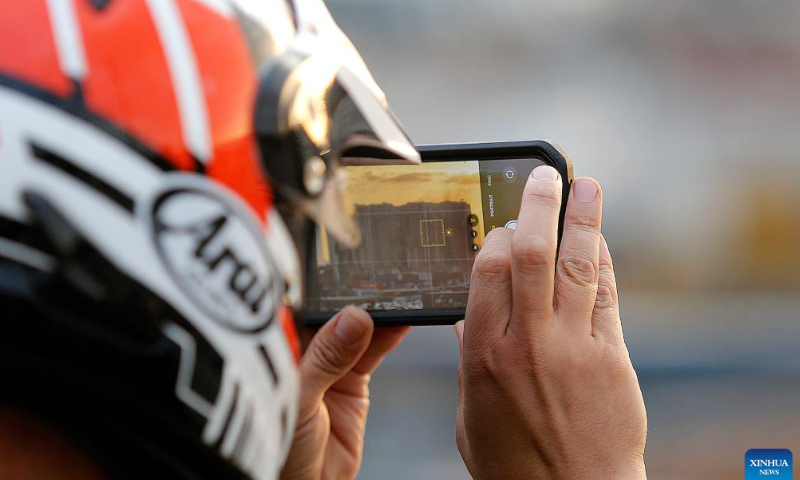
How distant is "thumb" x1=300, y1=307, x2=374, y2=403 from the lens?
3.43ft

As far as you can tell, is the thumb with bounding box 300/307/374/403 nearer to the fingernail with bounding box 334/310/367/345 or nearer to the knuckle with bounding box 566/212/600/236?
the fingernail with bounding box 334/310/367/345

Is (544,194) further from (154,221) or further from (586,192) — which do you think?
(154,221)

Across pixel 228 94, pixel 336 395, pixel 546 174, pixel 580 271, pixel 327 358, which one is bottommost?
pixel 336 395

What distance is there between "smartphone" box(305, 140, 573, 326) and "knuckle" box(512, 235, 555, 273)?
0.27m

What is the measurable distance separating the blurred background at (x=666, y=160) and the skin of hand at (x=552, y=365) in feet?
7.28

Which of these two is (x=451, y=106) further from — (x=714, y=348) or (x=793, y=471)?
(x=793, y=471)

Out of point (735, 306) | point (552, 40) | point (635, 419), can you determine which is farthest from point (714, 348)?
point (635, 419)

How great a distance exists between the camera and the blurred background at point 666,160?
10.2 ft

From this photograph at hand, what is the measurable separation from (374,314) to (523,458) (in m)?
0.30

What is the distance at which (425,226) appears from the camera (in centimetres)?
119

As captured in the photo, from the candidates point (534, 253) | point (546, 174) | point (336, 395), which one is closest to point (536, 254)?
point (534, 253)

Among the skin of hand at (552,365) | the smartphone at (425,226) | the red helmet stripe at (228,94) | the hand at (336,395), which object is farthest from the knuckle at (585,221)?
the red helmet stripe at (228,94)

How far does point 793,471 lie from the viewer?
2.86 m

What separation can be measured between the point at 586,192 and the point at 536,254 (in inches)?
5.1
